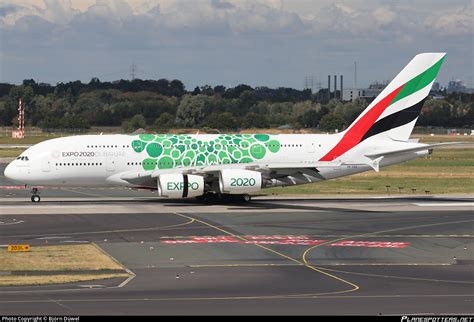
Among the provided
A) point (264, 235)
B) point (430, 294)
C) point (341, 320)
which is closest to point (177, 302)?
point (341, 320)

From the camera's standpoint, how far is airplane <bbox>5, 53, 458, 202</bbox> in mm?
56094

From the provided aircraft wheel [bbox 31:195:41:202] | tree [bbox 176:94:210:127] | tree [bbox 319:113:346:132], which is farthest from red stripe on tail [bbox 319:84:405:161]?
tree [bbox 176:94:210:127]

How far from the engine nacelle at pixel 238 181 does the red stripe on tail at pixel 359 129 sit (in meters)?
6.14

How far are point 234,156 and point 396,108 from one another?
11239 mm

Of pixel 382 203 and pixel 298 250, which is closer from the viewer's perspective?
pixel 298 250

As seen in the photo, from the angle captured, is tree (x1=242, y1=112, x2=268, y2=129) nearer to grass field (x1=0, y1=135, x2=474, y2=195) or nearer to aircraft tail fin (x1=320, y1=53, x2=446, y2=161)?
grass field (x1=0, y1=135, x2=474, y2=195)

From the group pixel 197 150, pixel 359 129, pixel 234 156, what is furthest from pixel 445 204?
pixel 197 150

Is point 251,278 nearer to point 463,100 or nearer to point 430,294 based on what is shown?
point 430,294

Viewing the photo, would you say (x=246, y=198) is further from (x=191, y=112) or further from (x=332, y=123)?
(x=191, y=112)

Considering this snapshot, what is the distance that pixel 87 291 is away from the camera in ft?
94.8

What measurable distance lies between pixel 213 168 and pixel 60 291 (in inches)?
1098

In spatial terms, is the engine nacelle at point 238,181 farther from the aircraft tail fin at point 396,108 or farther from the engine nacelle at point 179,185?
the aircraft tail fin at point 396,108

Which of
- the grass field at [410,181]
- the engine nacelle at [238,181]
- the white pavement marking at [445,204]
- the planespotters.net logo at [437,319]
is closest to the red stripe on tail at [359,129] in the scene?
the white pavement marking at [445,204]

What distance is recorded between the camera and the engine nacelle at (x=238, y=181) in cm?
5516
